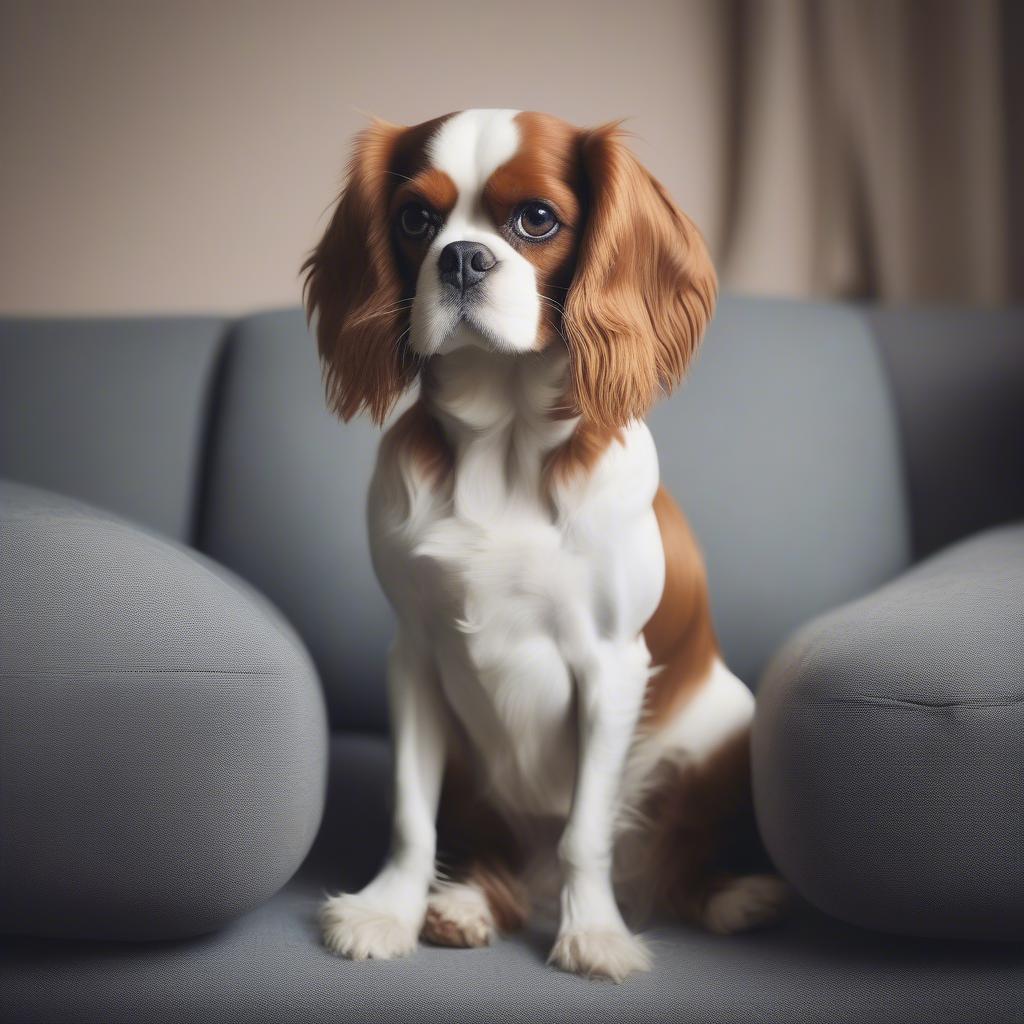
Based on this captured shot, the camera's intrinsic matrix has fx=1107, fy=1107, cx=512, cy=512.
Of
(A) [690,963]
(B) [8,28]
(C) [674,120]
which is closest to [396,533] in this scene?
(A) [690,963]

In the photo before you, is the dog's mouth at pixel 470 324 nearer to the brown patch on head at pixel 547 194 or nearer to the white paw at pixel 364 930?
the brown patch on head at pixel 547 194

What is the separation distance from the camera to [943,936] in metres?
0.91

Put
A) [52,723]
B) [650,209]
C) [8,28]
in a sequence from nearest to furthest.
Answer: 1. [52,723]
2. [650,209]
3. [8,28]

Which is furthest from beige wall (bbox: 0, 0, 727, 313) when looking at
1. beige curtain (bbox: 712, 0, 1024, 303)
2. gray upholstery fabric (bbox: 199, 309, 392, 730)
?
gray upholstery fabric (bbox: 199, 309, 392, 730)

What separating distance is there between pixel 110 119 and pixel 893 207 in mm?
1453

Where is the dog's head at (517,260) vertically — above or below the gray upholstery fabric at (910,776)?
above

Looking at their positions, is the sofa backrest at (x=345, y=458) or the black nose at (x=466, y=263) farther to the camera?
the sofa backrest at (x=345, y=458)

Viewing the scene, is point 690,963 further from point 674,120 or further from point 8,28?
point 8,28

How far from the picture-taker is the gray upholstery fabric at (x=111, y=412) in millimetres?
1658

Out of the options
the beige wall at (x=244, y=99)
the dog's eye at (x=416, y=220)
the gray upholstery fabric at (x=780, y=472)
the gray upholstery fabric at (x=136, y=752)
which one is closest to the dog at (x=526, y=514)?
the dog's eye at (x=416, y=220)

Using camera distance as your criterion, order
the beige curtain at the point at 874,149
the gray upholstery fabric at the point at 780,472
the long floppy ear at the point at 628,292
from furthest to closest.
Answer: the beige curtain at the point at 874,149, the gray upholstery fabric at the point at 780,472, the long floppy ear at the point at 628,292

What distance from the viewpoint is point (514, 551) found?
1014mm

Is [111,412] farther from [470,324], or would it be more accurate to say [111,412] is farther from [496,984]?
[496,984]

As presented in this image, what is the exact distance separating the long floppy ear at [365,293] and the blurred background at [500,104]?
998 mm
